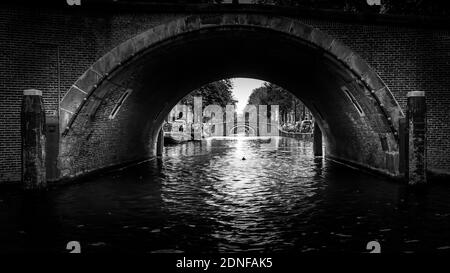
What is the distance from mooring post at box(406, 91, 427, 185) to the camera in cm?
1323

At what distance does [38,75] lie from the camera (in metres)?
13.8

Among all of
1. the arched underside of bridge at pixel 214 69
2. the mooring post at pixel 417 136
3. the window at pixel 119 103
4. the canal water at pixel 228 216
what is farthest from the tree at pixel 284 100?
the canal water at pixel 228 216

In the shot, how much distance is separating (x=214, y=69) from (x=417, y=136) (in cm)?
1027

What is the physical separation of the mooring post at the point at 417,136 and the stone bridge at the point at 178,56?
756 mm

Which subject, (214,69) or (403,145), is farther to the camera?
(214,69)

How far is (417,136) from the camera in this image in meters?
13.2

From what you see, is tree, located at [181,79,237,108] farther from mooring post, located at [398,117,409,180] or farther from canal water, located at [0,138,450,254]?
mooring post, located at [398,117,409,180]

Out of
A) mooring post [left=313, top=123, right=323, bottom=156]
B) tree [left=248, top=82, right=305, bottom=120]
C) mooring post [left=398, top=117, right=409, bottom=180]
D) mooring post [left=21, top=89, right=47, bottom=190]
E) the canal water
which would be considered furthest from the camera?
tree [left=248, top=82, right=305, bottom=120]

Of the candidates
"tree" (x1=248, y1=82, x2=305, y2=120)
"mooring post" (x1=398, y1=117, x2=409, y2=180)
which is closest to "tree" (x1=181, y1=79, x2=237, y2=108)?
"tree" (x1=248, y1=82, x2=305, y2=120)

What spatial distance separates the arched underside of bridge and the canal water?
5.70 ft

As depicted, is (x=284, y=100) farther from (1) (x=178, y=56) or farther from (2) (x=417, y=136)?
(2) (x=417, y=136)

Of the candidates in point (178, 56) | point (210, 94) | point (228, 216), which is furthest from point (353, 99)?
point (210, 94)

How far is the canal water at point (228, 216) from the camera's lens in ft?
23.5
